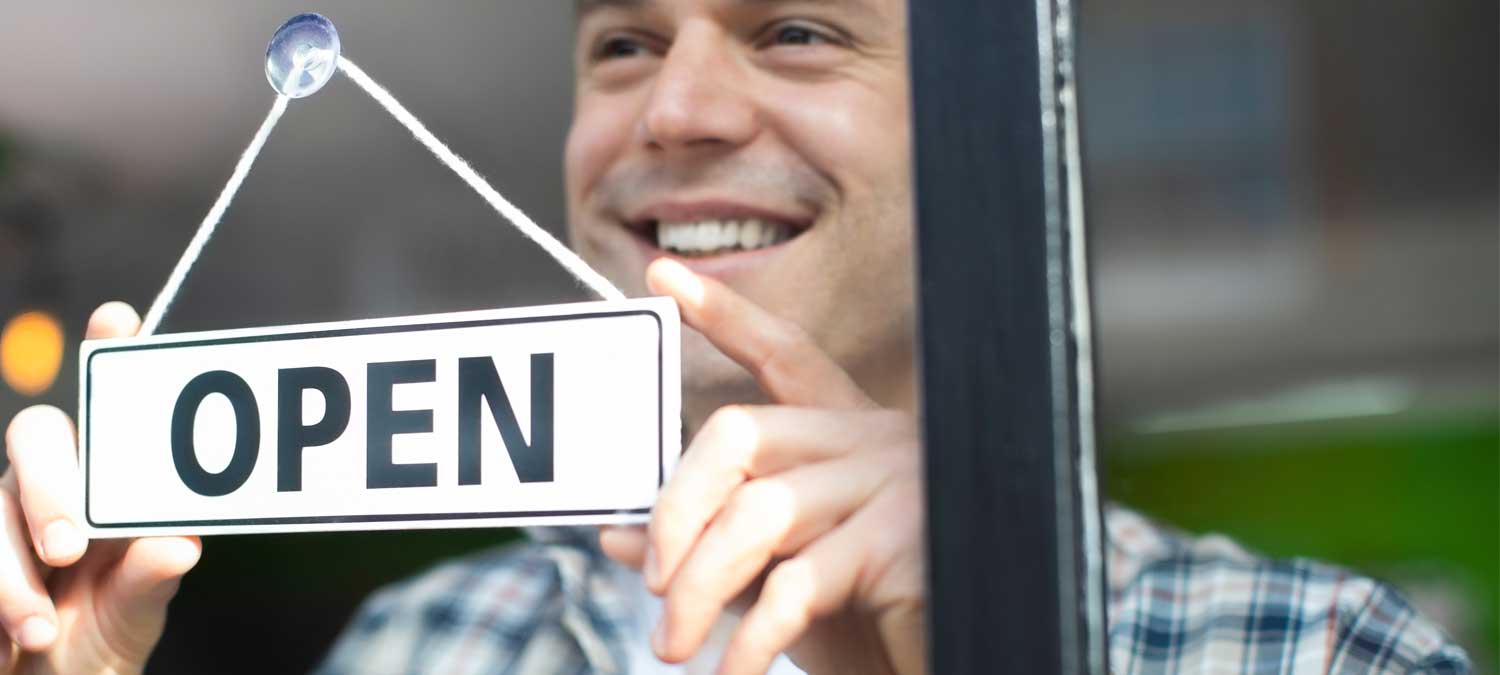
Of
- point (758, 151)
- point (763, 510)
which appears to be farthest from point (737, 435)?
point (758, 151)

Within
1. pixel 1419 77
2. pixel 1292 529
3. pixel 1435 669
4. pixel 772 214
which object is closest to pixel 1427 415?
pixel 1292 529

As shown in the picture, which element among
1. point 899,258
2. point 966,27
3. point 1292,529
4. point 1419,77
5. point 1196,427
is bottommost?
point 1292,529

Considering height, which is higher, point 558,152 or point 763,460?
point 558,152

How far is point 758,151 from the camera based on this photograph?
3.28 ft

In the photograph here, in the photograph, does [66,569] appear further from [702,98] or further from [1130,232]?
[1130,232]

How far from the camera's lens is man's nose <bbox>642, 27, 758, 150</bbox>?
97 centimetres

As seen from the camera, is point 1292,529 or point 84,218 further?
point 1292,529

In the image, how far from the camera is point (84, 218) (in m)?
1.43

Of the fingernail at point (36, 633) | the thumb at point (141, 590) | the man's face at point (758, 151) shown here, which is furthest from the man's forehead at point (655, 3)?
the fingernail at point (36, 633)

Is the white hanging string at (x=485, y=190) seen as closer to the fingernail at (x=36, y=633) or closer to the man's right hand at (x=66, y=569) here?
the man's right hand at (x=66, y=569)

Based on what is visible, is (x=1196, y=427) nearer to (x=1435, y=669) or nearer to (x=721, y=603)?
(x=1435, y=669)

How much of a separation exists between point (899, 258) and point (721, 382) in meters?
0.15

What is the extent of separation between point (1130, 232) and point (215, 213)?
2.44 meters

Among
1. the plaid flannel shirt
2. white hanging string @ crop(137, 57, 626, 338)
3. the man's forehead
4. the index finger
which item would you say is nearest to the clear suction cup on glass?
white hanging string @ crop(137, 57, 626, 338)
